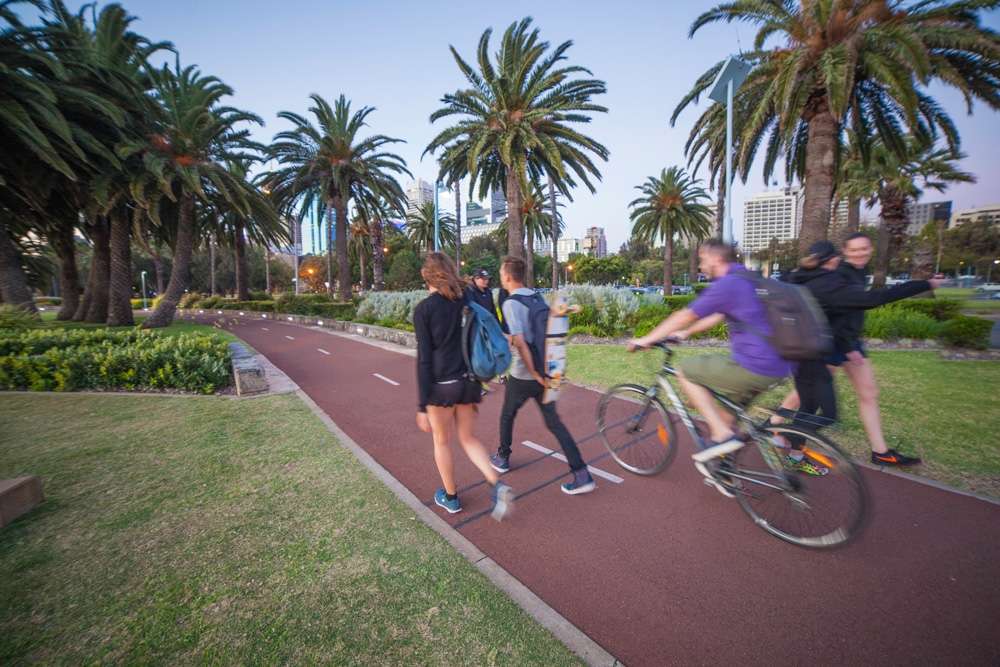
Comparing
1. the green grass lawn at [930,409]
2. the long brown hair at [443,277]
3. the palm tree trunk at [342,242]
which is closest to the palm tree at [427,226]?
the palm tree trunk at [342,242]

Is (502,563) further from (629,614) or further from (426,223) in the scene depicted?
(426,223)

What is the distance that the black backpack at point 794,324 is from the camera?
2.78m

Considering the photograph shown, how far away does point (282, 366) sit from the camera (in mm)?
10898

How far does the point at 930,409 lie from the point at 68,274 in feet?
105

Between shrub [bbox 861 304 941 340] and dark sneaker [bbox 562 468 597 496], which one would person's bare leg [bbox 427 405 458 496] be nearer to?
dark sneaker [bbox 562 468 597 496]

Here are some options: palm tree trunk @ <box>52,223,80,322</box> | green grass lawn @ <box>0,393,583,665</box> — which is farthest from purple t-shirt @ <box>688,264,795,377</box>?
palm tree trunk @ <box>52,223,80,322</box>

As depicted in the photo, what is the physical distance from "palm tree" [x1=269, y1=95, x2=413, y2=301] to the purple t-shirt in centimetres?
2309

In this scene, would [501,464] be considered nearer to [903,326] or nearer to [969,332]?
[969,332]

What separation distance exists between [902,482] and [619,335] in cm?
911

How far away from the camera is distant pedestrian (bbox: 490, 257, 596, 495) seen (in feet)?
11.8

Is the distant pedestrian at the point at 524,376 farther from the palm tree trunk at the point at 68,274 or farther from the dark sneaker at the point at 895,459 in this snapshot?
the palm tree trunk at the point at 68,274

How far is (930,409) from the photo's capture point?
5.50 meters

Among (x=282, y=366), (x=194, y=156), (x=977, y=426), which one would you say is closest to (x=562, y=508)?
(x=977, y=426)

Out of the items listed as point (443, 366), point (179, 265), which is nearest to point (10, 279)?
point (179, 265)
